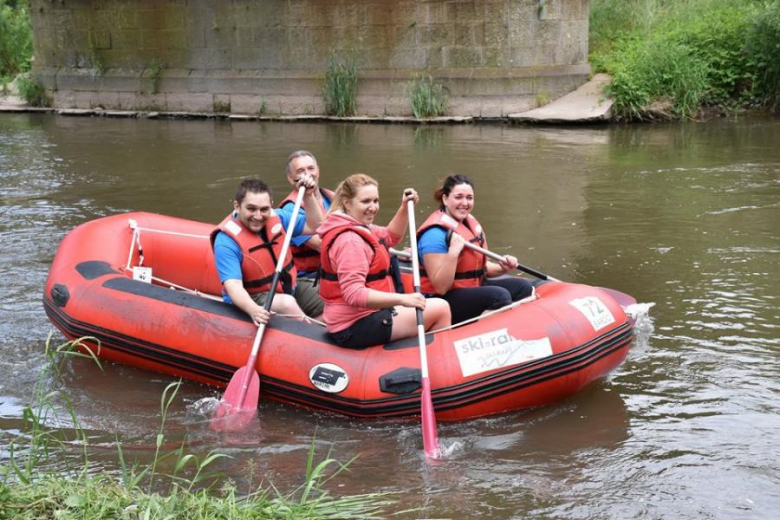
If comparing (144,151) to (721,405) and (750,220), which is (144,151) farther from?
(721,405)

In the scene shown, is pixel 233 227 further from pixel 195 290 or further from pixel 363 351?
pixel 363 351

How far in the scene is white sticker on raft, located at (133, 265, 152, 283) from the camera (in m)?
5.43

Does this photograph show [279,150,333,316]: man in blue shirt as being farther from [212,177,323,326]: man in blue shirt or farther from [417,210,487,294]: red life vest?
[417,210,487,294]: red life vest

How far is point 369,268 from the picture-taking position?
4.37 metres

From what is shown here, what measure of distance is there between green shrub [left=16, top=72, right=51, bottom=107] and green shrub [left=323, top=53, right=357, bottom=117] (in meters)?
5.29

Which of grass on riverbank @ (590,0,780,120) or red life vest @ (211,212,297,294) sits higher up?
grass on riverbank @ (590,0,780,120)

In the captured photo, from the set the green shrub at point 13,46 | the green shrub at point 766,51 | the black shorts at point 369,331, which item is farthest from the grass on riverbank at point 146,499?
the green shrub at point 13,46

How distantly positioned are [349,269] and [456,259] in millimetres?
659

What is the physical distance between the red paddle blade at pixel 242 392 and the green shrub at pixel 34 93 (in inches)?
530

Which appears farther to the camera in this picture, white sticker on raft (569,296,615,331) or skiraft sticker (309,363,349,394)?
white sticker on raft (569,296,615,331)

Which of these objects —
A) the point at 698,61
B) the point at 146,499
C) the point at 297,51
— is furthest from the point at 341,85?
the point at 146,499

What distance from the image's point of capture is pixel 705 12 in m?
14.5

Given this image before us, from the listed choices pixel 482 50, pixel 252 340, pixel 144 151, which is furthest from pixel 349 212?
pixel 482 50

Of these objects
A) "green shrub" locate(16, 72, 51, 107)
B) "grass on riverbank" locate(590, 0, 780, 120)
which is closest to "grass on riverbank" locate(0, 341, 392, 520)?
"grass on riverbank" locate(590, 0, 780, 120)
